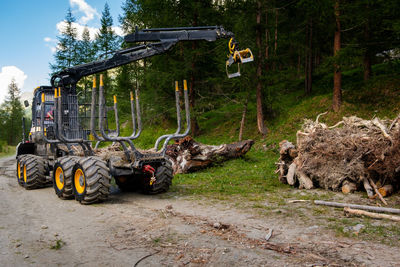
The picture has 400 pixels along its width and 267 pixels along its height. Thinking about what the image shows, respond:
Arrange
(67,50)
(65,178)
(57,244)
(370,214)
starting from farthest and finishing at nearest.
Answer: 1. (67,50)
2. (65,178)
3. (370,214)
4. (57,244)

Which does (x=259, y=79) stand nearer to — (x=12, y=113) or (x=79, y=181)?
(x=79, y=181)

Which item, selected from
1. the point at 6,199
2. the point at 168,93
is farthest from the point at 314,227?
the point at 168,93

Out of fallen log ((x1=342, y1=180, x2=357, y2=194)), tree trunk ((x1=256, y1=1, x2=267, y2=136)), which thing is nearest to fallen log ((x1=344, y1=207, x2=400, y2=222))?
fallen log ((x1=342, y1=180, x2=357, y2=194))

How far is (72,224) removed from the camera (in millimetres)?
5430

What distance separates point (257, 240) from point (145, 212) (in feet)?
8.73

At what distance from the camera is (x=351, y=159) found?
770 centimetres

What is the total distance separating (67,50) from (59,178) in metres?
30.4

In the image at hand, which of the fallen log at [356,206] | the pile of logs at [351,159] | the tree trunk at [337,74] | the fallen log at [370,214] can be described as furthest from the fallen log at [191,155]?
the tree trunk at [337,74]

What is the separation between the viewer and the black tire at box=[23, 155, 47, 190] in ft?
30.1

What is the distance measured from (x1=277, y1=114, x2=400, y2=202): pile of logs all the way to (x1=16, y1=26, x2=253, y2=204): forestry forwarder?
3.19 meters

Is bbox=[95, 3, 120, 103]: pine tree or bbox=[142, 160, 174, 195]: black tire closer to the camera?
bbox=[142, 160, 174, 195]: black tire

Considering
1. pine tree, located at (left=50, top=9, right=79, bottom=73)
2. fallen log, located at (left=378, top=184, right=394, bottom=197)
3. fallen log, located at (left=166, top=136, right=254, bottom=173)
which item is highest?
pine tree, located at (left=50, top=9, right=79, bottom=73)

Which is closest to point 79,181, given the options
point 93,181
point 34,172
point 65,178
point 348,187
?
point 65,178

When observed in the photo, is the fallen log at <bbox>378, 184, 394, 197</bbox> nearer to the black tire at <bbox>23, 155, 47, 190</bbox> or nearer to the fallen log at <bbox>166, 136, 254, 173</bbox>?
the fallen log at <bbox>166, 136, 254, 173</bbox>
